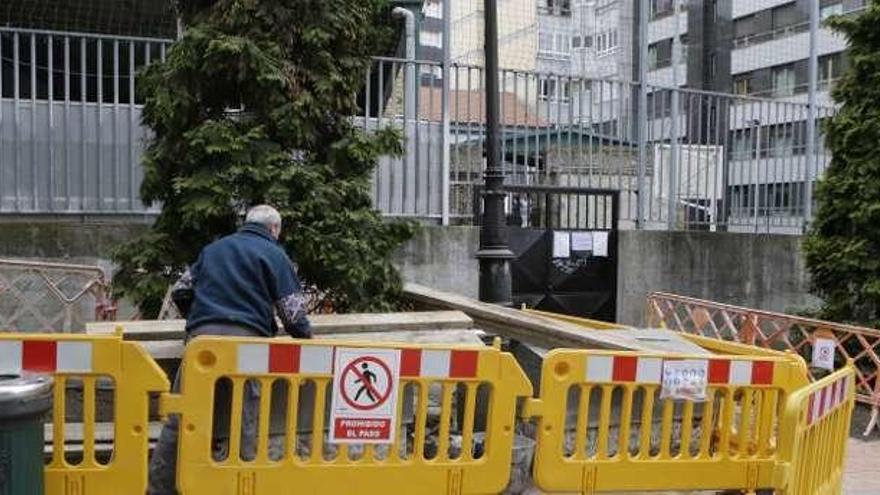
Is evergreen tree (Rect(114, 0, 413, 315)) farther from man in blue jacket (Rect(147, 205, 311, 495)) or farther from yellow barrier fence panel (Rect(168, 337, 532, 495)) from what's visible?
yellow barrier fence panel (Rect(168, 337, 532, 495))

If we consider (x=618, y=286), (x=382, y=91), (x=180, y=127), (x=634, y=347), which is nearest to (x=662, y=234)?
(x=618, y=286)

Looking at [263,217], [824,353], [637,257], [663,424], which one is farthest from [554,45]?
[663,424]

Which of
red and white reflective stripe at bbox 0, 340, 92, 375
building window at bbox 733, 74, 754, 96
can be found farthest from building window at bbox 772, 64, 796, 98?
red and white reflective stripe at bbox 0, 340, 92, 375

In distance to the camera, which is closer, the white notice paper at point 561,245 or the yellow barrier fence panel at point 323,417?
the yellow barrier fence panel at point 323,417

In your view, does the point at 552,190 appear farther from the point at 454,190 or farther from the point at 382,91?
the point at 382,91

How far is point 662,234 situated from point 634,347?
6520mm

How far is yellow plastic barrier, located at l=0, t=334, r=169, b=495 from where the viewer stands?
431 centimetres

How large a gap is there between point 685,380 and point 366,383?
5.63 ft

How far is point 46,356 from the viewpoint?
14.2 ft

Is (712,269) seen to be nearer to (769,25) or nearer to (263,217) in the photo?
(263,217)

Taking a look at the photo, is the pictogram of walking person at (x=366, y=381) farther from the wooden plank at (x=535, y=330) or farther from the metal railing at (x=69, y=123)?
the metal railing at (x=69, y=123)

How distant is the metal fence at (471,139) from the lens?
30.6 feet

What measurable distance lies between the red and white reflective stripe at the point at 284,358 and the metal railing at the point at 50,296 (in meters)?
4.87

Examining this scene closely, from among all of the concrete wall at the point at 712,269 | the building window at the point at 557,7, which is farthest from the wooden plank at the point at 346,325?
the building window at the point at 557,7
